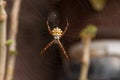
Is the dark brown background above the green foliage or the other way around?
above

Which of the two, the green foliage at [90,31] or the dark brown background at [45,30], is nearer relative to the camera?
the green foliage at [90,31]

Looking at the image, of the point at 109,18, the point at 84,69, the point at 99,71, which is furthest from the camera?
the point at 99,71

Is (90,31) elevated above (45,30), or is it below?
below

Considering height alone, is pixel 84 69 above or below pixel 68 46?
below

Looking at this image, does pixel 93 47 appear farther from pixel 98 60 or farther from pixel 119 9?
pixel 119 9

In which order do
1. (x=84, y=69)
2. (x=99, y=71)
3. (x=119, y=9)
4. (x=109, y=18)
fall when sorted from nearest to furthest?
1. (x=84, y=69)
2. (x=119, y=9)
3. (x=109, y=18)
4. (x=99, y=71)

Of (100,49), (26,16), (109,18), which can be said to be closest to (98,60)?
(100,49)

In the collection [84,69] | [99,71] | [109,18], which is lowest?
[84,69]

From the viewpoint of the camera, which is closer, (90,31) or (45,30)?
(90,31)

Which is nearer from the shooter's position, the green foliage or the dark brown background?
the green foliage

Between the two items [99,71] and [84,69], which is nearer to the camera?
[84,69]

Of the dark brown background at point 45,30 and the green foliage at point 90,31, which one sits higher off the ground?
the dark brown background at point 45,30
